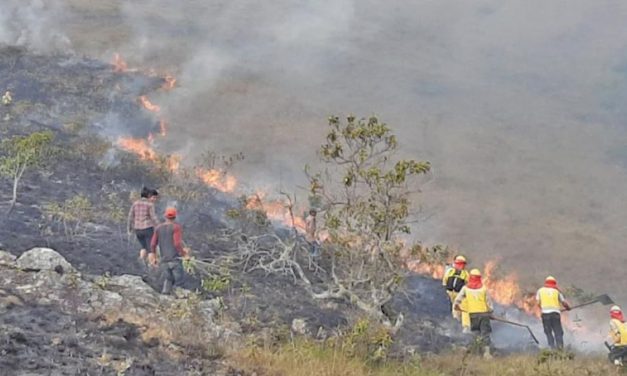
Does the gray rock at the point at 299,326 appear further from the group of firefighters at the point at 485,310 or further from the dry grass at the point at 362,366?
the group of firefighters at the point at 485,310

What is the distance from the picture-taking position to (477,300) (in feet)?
33.5

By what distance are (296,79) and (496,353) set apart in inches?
624

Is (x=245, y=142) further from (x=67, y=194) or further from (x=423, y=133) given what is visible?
(x=67, y=194)

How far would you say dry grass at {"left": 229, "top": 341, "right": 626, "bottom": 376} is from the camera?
269 inches

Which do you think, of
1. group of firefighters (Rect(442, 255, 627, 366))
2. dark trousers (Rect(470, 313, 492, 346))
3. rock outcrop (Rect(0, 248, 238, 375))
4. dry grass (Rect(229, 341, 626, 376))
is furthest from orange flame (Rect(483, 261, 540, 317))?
rock outcrop (Rect(0, 248, 238, 375))

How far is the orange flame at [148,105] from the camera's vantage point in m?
21.0

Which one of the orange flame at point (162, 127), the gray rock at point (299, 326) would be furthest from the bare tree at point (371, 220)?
the orange flame at point (162, 127)

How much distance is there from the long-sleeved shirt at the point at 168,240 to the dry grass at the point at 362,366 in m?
2.62

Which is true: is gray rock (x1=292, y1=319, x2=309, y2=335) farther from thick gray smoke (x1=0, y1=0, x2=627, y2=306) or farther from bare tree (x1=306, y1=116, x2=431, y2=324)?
thick gray smoke (x1=0, y1=0, x2=627, y2=306)

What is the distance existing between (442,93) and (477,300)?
14.5 metres

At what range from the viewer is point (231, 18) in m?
31.2

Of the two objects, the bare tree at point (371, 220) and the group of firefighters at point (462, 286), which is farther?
the group of firefighters at point (462, 286)

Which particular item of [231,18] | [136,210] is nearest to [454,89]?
[231,18]

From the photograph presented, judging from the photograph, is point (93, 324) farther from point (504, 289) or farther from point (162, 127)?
point (162, 127)
